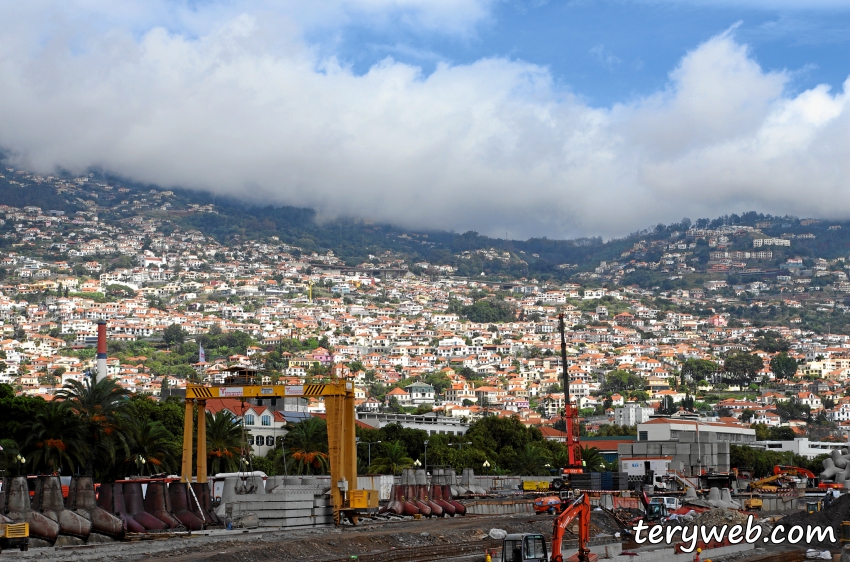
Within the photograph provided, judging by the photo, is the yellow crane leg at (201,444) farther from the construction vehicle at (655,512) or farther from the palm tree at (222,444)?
the construction vehicle at (655,512)

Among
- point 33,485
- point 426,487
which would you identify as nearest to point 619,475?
point 426,487

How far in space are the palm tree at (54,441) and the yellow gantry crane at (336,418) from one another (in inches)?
225

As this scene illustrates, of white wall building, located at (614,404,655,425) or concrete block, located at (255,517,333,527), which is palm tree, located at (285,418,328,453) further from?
white wall building, located at (614,404,655,425)

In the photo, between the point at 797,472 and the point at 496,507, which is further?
the point at 797,472

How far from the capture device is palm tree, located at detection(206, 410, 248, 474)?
2638 inches

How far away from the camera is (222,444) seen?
67500 mm

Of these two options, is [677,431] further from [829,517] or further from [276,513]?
[276,513]

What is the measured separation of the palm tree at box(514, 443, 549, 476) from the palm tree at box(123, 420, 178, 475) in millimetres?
39375

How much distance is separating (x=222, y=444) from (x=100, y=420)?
13.0m

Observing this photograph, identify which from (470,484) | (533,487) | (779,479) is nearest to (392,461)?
(533,487)

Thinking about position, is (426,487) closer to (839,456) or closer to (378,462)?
(839,456)

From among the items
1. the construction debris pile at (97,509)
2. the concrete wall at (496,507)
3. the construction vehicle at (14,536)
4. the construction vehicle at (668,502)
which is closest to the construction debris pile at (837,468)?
the construction vehicle at (668,502)

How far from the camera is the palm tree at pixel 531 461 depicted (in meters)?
96.4

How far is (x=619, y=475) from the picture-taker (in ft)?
249
